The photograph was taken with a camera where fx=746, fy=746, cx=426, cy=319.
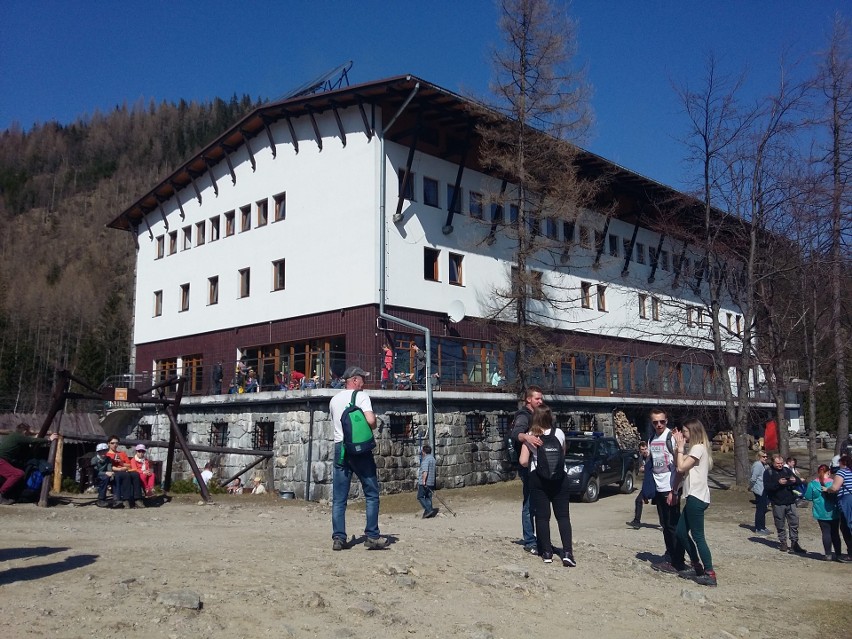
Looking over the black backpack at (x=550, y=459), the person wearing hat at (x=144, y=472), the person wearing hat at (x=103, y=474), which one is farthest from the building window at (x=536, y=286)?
the black backpack at (x=550, y=459)

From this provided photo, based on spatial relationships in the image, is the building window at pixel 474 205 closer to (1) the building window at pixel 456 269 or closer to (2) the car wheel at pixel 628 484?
(1) the building window at pixel 456 269

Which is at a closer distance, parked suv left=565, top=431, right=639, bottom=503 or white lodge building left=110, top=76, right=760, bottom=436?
parked suv left=565, top=431, right=639, bottom=503

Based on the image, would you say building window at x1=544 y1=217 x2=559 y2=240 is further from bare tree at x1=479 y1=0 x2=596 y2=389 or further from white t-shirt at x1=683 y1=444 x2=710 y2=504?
white t-shirt at x1=683 y1=444 x2=710 y2=504

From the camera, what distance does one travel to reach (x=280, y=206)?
29969mm

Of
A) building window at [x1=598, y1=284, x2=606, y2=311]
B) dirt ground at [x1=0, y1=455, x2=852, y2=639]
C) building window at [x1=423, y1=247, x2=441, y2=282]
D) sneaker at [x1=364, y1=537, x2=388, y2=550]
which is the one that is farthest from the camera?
building window at [x1=598, y1=284, x2=606, y2=311]

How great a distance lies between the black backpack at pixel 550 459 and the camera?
808 centimetres

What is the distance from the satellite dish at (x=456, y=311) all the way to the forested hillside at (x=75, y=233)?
134 feet

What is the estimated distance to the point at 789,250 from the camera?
24438 mm

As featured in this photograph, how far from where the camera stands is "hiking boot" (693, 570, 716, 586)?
845 centimetres

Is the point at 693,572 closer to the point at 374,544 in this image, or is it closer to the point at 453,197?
the point at 374,544

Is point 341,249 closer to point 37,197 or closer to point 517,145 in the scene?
point 517,145

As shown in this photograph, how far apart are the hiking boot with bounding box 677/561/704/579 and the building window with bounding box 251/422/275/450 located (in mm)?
16781

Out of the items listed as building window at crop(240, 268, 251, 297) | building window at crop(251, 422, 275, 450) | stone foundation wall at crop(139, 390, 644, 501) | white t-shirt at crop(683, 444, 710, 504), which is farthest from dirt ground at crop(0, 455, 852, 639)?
building window at crop(240, 268, 251, 297)

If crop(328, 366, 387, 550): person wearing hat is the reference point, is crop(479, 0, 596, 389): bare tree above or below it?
above
